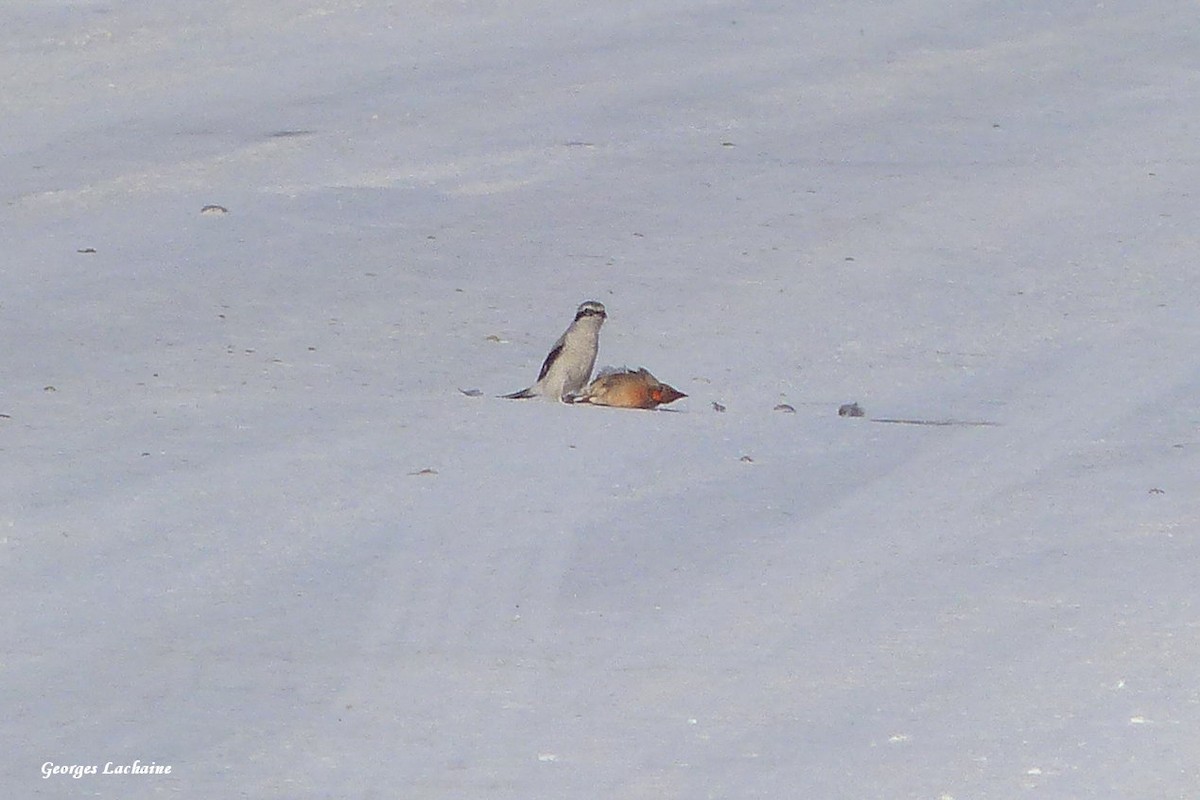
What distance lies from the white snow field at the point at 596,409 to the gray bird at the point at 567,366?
0.09 metres

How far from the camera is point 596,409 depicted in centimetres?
489

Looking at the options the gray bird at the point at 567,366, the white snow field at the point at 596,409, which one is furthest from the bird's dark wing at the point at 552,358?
the white snow field at the point at 596,409

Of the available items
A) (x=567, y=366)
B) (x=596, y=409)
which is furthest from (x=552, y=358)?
(x=596, y=409)

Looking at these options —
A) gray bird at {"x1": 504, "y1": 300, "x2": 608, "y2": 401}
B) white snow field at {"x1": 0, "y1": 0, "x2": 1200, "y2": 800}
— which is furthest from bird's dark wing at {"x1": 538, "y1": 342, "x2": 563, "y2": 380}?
white snow field at {"x1": 0, "y1": 0, "x2": 1200, "y2": 800}

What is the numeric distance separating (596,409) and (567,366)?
16 cm

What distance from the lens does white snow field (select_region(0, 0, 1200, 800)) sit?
3.11 m

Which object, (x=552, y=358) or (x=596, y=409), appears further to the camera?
(x=552, y=358)

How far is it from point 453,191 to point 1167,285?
2.38 meters

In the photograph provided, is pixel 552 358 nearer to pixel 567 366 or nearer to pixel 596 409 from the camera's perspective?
pixel 567 366

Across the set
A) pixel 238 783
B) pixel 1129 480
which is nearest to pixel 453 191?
pixel 1129 480

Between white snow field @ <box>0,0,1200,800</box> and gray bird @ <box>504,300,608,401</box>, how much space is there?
94mm

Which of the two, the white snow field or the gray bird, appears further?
the gray bird

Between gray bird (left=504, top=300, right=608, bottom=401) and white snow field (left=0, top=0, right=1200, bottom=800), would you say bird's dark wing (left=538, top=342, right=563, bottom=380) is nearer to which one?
gray bird (left=504, top=300, right=608, bottom=401)

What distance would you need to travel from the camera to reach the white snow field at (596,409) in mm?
3113
